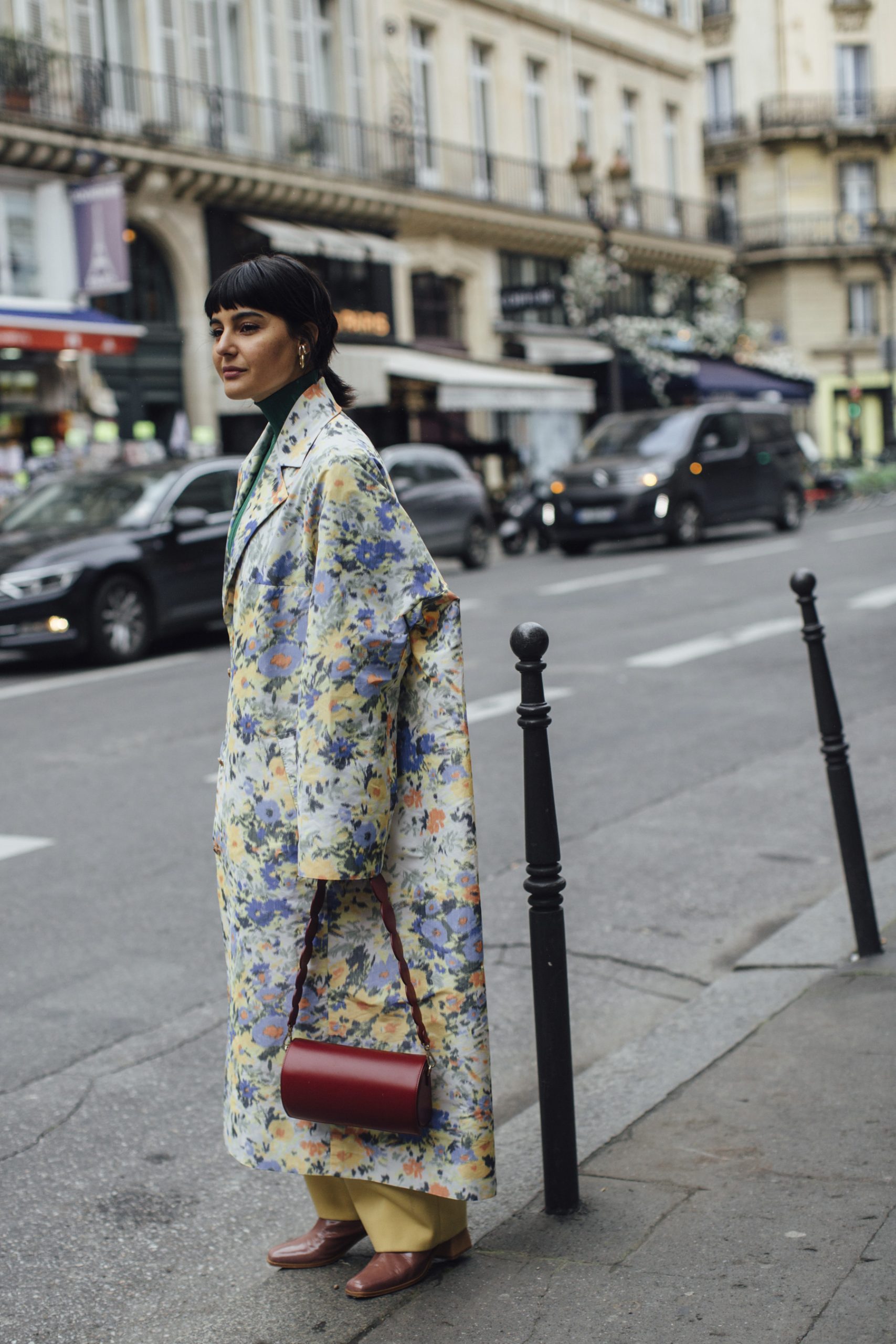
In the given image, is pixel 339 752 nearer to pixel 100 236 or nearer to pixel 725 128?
pixel 100 236

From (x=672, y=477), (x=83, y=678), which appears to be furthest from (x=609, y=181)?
(x=83, y=678)

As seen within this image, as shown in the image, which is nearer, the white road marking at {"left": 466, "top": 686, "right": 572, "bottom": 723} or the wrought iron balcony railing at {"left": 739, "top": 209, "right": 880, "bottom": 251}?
the white road marking at {"left": 466, "top": 686, "right": 572, "bottom": 723}

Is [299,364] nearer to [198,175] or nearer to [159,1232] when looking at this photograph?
[159,1232]

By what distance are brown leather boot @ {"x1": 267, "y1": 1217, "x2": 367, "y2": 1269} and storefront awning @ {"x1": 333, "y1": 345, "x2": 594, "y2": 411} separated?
67.3 feet

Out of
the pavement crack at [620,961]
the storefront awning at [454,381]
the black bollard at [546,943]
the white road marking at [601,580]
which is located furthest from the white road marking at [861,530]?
the black bollard at [546,943]

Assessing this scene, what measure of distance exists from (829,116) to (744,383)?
21.7m

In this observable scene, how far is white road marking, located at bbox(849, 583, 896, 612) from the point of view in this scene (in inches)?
512

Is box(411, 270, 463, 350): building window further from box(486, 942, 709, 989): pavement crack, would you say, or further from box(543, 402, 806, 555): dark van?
box(486, 942, 709, 989): pavement crack

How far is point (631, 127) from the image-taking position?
1518 inches

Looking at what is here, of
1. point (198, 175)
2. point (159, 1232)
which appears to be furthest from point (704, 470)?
point (159, 1232)

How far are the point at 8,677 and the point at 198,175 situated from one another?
1404 centimetres

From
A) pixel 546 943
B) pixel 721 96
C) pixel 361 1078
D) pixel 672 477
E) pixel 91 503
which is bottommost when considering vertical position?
pixel 361 1078

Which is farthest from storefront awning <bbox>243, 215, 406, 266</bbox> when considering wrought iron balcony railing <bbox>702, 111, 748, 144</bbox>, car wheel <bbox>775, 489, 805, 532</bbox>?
wrought iron balcony railing <bbox>702, 111, 748, 144</bbox>

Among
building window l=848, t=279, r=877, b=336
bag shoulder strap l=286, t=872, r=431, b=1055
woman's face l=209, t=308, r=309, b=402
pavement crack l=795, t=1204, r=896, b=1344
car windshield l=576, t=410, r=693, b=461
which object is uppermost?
building window l=848, t=279, r=877, b=336
